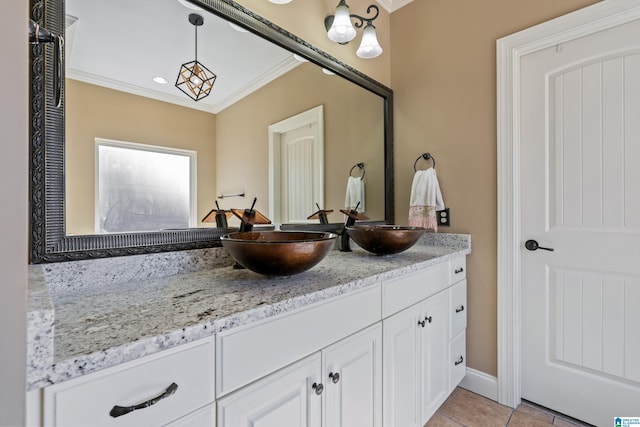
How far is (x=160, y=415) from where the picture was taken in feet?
2.02

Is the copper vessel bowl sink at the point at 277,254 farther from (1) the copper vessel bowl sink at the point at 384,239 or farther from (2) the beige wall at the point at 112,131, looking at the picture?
(1) the copper vessel bowl sink at the point at 384,239

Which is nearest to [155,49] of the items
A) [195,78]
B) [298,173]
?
[195,78]

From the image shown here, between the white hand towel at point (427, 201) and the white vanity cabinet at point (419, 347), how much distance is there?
1.08ft

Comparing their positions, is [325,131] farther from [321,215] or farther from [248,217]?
[248,217]

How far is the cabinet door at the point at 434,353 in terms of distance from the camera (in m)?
1.43

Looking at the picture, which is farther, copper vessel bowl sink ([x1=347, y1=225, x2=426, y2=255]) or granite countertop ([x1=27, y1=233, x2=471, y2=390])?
copper vessel bowl sink ([x1=347, y1=225, x2=426, y2=255])

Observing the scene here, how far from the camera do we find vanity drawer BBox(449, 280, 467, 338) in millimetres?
1690

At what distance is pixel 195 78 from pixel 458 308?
176cm

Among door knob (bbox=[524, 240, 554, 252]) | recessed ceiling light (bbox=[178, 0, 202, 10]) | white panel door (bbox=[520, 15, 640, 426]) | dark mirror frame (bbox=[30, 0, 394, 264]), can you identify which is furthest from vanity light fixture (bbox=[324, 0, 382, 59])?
door knob (bbox=[524, 240, 554, 252])

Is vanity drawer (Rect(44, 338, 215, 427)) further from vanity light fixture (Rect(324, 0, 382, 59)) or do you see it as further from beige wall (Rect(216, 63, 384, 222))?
vanity light fixture (Rect(324, 0, 382, 59))

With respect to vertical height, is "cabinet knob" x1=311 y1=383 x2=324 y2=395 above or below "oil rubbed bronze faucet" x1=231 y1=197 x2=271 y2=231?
below

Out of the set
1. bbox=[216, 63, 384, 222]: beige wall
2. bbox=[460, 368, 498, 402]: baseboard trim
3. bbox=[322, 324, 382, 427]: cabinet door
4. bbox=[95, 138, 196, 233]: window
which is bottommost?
bbox=[460, 368, 498, 402]: baseboard trim

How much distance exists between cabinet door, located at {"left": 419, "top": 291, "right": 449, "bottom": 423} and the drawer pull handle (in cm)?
110

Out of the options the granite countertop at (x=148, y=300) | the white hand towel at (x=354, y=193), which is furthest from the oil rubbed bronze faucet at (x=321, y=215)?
the granite countertop at (x=148, y=300)
